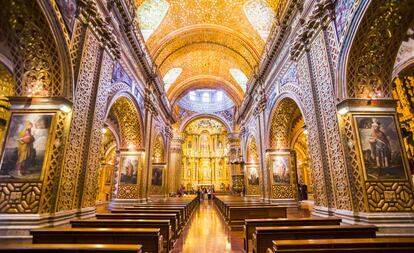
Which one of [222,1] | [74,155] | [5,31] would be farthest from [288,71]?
[5,31]

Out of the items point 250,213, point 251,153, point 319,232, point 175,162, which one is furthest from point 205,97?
point 319,232

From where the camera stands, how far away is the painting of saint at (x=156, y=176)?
1603 centimetres

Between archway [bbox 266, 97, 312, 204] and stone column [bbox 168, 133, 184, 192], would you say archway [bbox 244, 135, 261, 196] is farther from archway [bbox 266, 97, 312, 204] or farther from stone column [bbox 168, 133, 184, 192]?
stone column [bbox 168, 133, 184, 192]

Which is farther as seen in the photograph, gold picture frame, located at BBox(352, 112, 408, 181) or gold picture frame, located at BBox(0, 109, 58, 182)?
gold picture frame, located at BBox(352, 112, 408, 181)

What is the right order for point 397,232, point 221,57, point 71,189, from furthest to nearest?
point 221,57 < point 71,189 < point 397,232

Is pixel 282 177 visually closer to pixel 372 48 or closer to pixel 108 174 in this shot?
pixel 372 48

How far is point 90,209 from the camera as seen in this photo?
568 cm

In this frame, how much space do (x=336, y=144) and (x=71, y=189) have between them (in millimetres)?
6202

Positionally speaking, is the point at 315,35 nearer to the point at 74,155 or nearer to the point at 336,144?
the point at 336,144

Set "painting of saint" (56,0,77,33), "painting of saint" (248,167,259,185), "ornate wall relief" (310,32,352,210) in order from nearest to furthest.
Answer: "painting of saint" (56,0,77,33) < "ornate wall relief" (310,32,352,210) < "painting of saint" (248,167,259,185)

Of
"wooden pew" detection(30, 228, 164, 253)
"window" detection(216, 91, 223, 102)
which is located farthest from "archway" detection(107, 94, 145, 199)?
"window" detection(216, 91, 223, 102)

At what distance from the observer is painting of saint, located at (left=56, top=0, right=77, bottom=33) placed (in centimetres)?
480

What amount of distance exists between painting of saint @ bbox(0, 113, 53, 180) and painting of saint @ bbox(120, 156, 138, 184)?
20.3ft

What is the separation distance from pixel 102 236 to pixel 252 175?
47.0 feet
